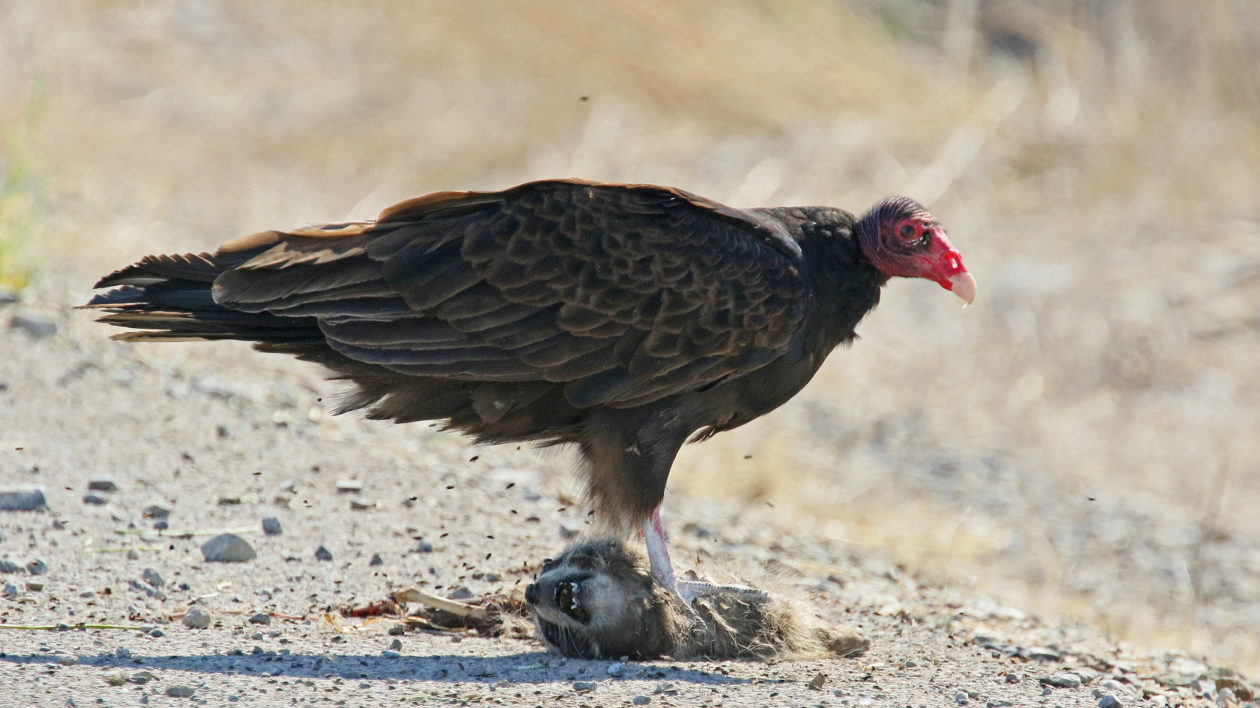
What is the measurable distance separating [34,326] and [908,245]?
4.10 m

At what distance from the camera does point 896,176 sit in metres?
11.9

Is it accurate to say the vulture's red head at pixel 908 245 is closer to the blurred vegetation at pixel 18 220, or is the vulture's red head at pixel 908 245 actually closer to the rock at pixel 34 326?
the rock at pixel 34 326

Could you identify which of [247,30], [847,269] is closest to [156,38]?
[247,30]

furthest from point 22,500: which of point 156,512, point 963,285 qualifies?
point 963,285

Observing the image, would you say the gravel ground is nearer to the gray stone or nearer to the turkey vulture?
the gray stone

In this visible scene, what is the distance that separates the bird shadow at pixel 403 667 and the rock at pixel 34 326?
3205mm

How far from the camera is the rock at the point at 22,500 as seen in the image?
488 centimetres

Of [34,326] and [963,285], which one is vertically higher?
[34,326]

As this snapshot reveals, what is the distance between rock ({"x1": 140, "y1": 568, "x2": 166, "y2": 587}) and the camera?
4.45 m

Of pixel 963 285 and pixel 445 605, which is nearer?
pixel 445 605

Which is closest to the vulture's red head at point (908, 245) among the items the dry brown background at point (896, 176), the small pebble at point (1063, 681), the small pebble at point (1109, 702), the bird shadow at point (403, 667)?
the small pebble at point (1063, 681)

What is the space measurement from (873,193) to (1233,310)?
2929 millimetres

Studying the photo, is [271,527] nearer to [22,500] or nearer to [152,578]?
[152,578]

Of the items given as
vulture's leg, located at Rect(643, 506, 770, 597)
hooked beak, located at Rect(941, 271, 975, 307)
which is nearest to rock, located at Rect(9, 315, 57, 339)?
vulture's leg, located at Rect(643, 506, 770, 597)
